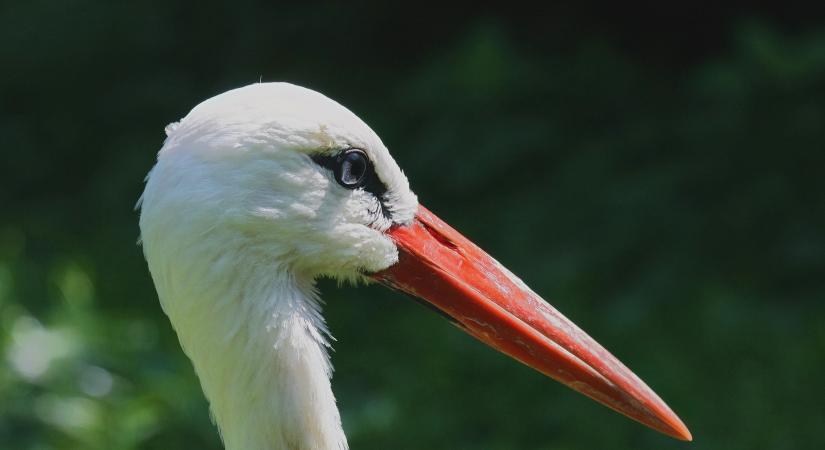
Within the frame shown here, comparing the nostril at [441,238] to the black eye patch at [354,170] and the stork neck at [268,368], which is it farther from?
the stork neck at [268,368]

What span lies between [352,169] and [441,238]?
268 millimetres

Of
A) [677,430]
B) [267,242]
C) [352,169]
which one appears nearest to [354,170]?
[352,169]

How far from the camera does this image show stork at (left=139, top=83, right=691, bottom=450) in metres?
2.16

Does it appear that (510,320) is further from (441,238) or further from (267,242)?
(267,242)

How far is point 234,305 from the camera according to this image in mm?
2193

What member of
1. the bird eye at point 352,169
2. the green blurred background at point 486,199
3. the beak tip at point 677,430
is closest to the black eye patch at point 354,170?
the bird eye at point 352,169

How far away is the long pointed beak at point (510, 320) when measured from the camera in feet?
8.02

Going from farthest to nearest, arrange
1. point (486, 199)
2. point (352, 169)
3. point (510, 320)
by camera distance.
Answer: point (486, 199), point (510, 320), point (352, 169)

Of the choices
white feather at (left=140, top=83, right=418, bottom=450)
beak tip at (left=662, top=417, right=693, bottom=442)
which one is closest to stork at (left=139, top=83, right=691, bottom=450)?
white feather at (left=140, top=83, right=418, bottom=450)

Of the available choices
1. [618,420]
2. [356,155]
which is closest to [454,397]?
[618,420]

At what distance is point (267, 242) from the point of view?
223 cm

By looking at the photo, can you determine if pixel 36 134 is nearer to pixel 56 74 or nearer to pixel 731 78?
pixel 56 74

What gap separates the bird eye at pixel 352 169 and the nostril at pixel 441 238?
0.19m

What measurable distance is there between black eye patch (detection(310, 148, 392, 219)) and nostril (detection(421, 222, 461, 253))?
0.39 feet
